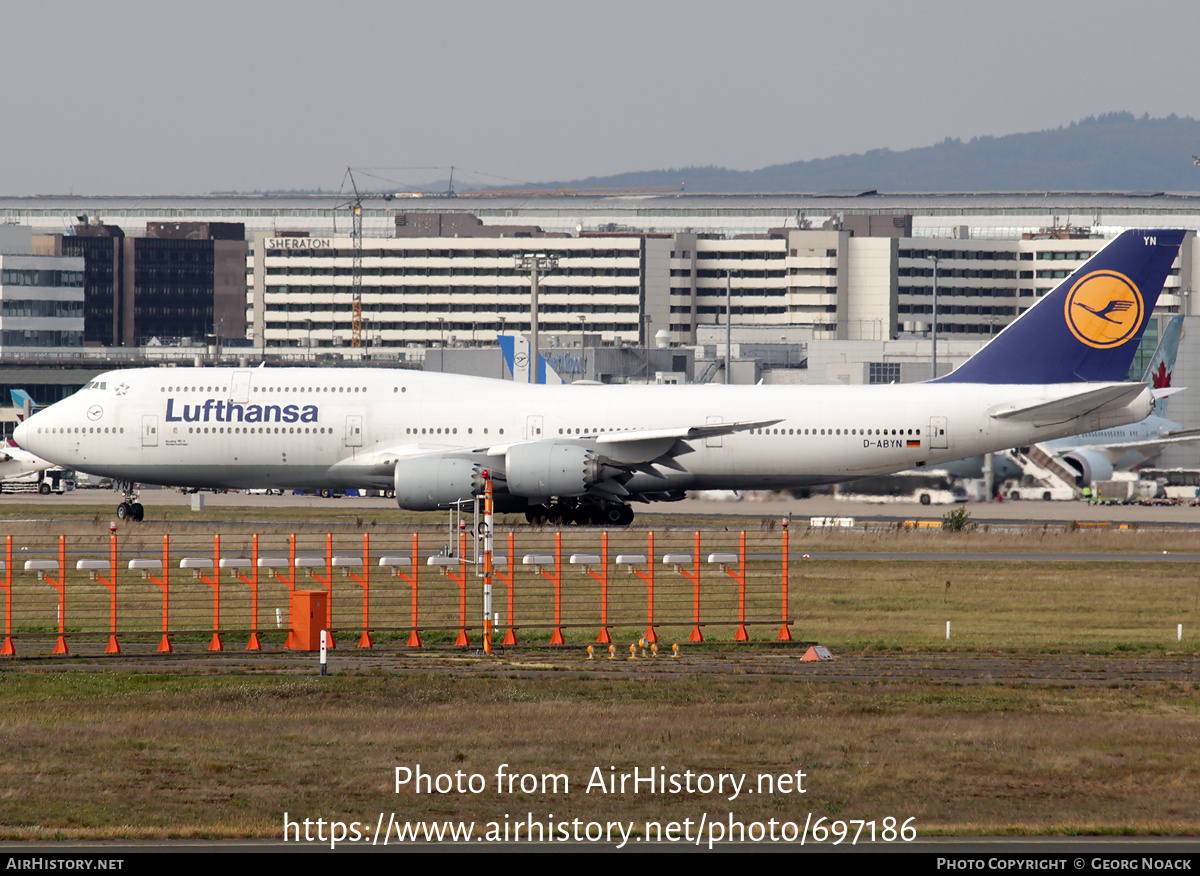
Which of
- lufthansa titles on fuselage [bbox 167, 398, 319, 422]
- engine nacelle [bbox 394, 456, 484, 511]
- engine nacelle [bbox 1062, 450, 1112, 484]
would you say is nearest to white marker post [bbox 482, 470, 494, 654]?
engine nacelle [bbox 394, 456, 484, 511]

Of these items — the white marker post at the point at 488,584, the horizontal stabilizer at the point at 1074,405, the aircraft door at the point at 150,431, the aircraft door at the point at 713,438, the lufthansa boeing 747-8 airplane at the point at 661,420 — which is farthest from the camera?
the aircraft door at the point at 150,431

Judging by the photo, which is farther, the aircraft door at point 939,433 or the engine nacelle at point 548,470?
the aircraft door at point 939,433

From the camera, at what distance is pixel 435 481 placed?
156 ft

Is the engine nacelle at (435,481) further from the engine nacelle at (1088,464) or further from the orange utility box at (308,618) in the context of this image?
the engine nacelle at (1088,464)

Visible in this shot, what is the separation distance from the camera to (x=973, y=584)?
3572cm

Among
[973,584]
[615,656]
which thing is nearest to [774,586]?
[973,584]

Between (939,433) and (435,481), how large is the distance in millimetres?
17243

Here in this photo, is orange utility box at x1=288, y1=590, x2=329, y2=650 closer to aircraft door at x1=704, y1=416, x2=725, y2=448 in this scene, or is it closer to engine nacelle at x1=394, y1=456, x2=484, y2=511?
engine nacelle at x1=394, y1=456, x2=484, y2=511

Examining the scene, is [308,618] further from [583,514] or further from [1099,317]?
[1099,317]

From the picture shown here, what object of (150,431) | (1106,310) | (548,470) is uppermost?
(1106,310)

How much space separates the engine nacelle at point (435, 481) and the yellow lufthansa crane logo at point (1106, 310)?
21224 millimetres

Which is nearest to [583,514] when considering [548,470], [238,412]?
[548,470]

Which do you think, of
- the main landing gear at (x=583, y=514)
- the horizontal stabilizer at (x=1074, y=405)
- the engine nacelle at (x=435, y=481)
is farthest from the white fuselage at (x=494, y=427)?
the engine nacelle at (x=435, y=481)

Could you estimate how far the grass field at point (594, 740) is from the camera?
14.5 m
